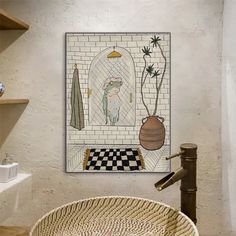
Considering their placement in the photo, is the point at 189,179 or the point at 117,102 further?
the point at 117,102

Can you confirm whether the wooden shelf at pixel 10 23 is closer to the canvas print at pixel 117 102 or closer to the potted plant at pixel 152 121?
the canvas print at pixel 117 102

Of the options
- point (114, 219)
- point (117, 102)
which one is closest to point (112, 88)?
point (117, 102)

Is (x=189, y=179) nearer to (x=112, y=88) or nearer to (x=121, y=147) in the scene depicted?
(x=121, y=147)

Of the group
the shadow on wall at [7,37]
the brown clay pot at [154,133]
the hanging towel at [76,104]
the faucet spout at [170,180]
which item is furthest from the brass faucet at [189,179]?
the shadow on wall at [7,37]

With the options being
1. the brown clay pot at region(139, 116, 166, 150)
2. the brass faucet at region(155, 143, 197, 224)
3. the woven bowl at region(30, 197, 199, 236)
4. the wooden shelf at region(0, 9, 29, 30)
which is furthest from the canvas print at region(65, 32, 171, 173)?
the brass faucet at region(155, 143, 197, 224)

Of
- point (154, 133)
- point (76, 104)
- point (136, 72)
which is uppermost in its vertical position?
point (136, 72)

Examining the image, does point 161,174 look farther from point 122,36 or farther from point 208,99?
point 122,36

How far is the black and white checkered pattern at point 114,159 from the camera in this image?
1.67 m

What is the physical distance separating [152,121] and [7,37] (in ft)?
3.09

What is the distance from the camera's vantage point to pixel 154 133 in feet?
5.44

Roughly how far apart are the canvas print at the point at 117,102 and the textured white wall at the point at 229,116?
11.7 inches

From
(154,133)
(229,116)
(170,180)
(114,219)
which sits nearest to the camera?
(170,180)

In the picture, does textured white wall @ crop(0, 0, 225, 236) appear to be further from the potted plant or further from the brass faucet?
the brass faucet

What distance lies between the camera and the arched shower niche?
1661 millimetres
